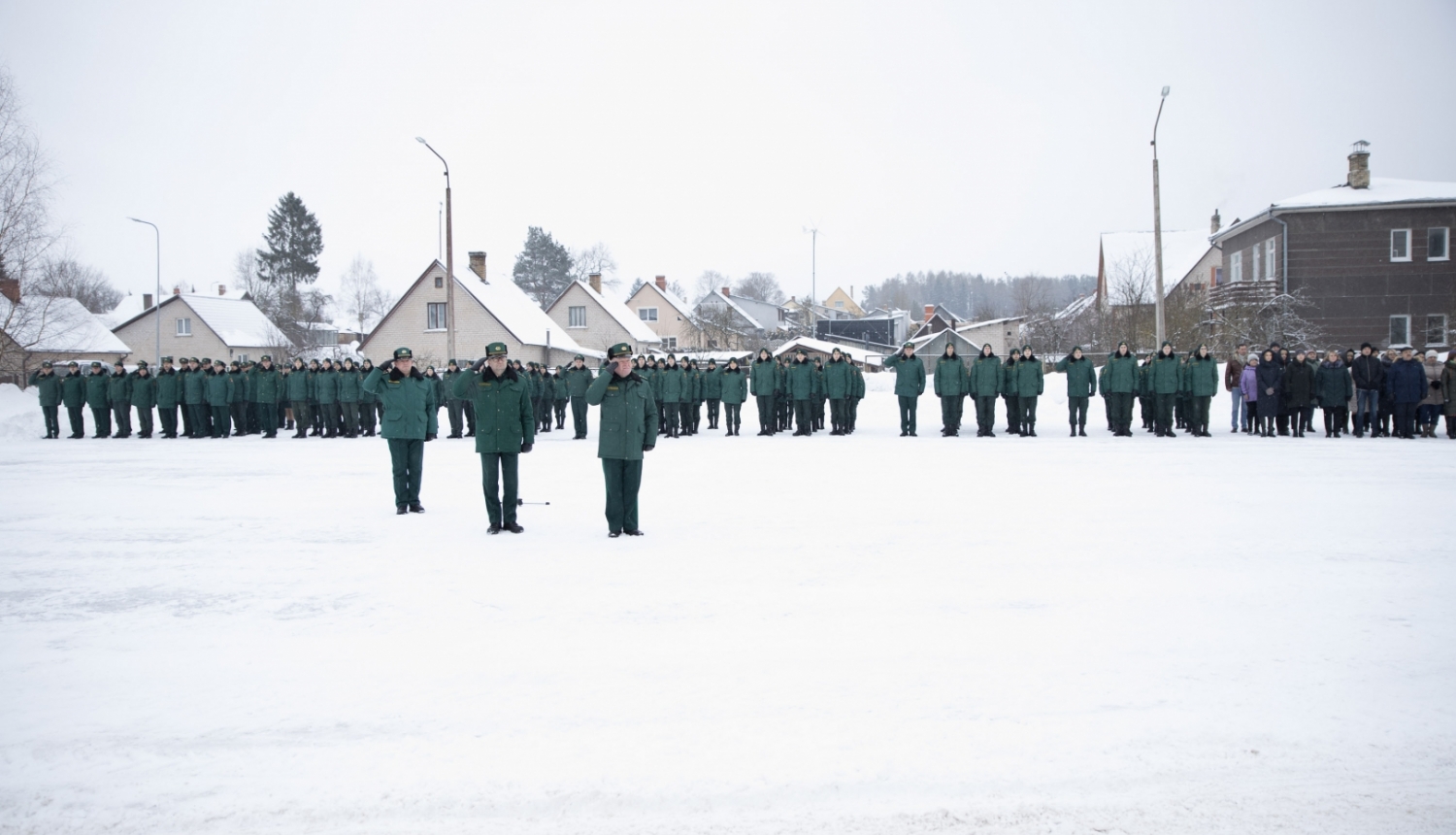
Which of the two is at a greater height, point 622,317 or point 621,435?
point 622,317

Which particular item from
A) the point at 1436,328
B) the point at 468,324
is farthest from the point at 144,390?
the point at 1436,328

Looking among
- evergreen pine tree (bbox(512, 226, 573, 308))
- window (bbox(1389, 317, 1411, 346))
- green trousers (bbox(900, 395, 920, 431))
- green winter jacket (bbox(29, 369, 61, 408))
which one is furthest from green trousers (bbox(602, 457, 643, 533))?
evergreen pine tree (bbox(512, 226, 573, 308))

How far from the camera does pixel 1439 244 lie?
115ft

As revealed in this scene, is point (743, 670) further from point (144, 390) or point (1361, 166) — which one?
point (1361, 166)

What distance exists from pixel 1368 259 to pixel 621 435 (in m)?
37.6

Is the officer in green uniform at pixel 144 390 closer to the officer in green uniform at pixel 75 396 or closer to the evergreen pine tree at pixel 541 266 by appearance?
the officer in green uniform at pixel 75 396

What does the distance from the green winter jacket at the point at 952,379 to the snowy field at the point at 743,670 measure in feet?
37.5

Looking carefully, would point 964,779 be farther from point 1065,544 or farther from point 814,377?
point 814,377

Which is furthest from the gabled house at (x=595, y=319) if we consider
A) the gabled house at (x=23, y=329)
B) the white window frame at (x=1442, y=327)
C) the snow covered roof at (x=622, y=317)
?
the white window frame at (x=1442, y=327)

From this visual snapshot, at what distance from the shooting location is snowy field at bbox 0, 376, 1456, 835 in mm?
3691

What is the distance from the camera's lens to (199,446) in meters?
21.1

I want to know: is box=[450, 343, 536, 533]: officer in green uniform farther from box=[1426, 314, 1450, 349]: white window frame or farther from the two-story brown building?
box=[1426, 314, 1450, 349]: white window frame

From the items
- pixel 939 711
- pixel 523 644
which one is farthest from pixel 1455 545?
pixel 523 644

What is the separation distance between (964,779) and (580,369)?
66.6ft
